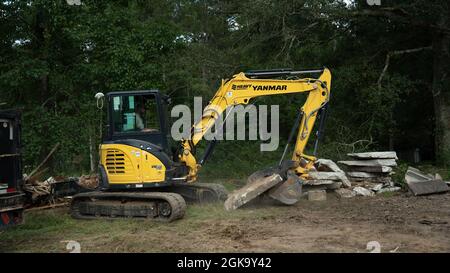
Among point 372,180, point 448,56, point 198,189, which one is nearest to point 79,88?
point 198,189

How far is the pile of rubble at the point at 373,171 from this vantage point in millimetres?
12164

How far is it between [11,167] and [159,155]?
9.05 feet

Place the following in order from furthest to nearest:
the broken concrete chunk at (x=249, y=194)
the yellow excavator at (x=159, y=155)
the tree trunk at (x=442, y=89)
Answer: the tree trunk at (x=442, y=89) < the broken concrete chunk at (x=249, y=194) < the yellow excavator at (x=159, y=155)

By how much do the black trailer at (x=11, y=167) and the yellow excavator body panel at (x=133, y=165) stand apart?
2.20 metres

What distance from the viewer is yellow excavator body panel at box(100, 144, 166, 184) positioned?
948 centimetres

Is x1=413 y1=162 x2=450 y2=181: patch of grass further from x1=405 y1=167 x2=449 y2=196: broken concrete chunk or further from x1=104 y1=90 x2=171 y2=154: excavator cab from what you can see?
x1=104 y1=90 x2=171 y2=154: excavator cab

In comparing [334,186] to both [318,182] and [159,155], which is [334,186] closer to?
[318,182]

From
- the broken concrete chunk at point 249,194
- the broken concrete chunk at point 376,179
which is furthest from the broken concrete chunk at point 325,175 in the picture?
the broken concrete chunk at point 249,194

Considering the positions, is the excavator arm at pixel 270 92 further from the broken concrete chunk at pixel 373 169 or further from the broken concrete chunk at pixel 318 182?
the broken concrete chunk at pixel 373 169

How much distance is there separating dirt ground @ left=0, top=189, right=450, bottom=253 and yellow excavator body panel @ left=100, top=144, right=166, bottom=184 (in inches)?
32.2

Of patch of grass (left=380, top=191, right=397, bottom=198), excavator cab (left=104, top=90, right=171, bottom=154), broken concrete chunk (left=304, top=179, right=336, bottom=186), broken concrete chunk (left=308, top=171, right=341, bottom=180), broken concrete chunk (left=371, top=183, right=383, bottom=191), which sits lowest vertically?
patch of grass (left=380, top=191, right=397, bottom=198)

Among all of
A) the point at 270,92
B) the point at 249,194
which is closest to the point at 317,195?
the point at 249,194

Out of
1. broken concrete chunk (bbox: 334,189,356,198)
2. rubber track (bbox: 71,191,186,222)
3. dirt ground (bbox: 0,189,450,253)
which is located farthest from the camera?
broken concrete chunk (bbox: 334,189,356,198)

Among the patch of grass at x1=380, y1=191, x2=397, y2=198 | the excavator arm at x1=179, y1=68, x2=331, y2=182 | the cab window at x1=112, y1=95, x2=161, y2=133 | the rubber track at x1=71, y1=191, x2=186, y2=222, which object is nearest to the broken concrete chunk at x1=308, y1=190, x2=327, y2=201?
the excavator arm at x1=179, y1=68, x2=331, y2=182
